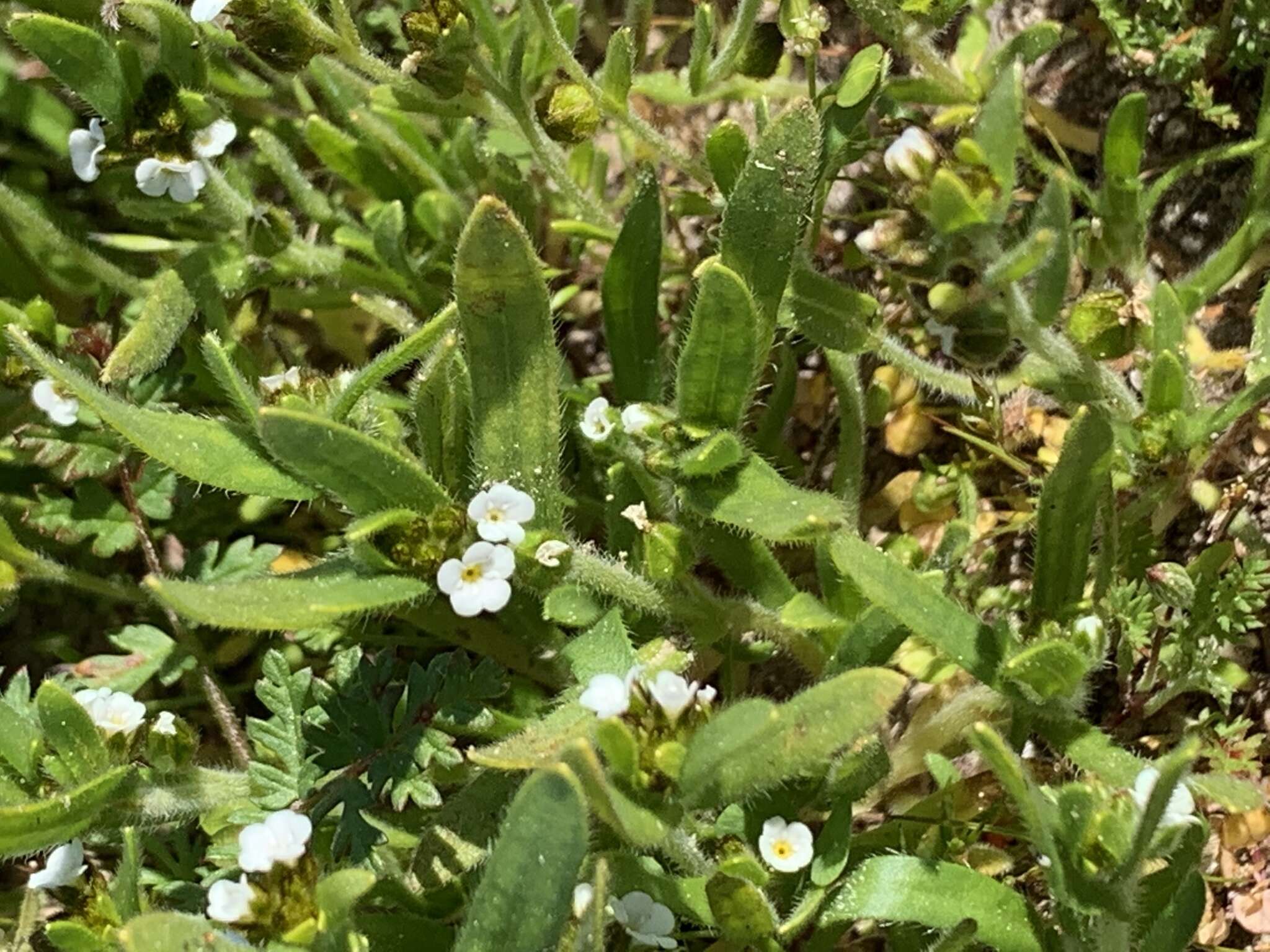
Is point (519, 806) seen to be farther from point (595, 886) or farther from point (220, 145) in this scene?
point (220, 145)

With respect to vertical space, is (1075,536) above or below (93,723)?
above

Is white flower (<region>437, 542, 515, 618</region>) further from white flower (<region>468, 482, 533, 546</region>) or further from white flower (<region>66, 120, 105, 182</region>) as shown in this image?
white flower (<region>66, 120, 105, 182</region>)

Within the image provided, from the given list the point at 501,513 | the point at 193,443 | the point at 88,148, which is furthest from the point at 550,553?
the point at 88,148

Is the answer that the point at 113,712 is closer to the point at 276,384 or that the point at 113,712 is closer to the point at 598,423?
the point at 276,384

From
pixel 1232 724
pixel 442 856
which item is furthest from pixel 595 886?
pixel 1232 724

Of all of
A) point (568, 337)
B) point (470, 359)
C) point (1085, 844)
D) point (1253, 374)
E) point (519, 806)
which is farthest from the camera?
point (568, 337)

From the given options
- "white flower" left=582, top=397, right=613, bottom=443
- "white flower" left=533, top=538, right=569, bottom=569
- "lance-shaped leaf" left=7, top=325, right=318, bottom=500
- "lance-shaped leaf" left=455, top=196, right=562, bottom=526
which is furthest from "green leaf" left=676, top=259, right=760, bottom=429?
"lance-shaped leaf" left=7, top=325, right=318, bottom=500
